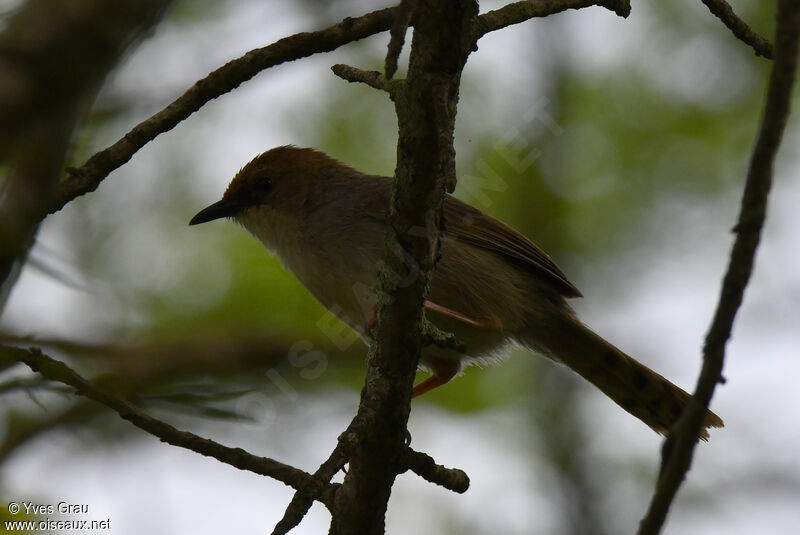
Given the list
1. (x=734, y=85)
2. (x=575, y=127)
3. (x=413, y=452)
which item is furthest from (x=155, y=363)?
(x=734, y=85)

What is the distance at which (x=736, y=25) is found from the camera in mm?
4055

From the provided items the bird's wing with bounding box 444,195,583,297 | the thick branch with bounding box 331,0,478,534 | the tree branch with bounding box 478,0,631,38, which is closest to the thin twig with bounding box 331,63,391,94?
the thick branch with bounding box 331,0,478,534

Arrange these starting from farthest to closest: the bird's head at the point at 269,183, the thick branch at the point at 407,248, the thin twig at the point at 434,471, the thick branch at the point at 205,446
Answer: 1. the bird's head at the point at 269,183
2. the thin twig at the point at 434,471
3. the thick branch at the point at 205,446
4. the thick branch at the point at 407,248

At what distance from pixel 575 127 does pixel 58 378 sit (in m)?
7.87

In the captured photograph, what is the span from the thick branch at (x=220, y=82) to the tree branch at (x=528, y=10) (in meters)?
0.43

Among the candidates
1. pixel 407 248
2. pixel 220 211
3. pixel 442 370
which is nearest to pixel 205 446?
pixel 407 248

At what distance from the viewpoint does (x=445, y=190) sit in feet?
11.0

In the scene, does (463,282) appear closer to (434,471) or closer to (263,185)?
(263,185)

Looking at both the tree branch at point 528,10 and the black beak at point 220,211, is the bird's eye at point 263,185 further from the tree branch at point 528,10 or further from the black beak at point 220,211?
the tree branch at point 528,10

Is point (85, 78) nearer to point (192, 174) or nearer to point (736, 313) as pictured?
point (736, 313)

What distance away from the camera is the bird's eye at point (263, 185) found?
664 cm

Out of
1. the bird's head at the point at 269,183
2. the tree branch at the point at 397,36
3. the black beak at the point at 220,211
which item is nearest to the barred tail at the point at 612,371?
the bird's head at the point at 269,183

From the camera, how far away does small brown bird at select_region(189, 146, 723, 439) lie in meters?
5.65

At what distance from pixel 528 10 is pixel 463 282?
2.20 m
